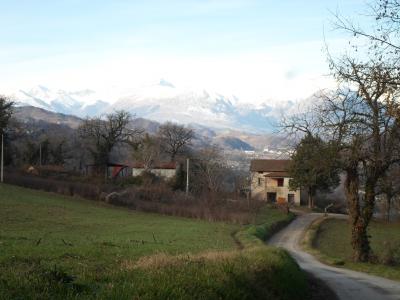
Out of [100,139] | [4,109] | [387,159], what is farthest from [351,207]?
[100,139]

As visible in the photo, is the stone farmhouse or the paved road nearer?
the paved road

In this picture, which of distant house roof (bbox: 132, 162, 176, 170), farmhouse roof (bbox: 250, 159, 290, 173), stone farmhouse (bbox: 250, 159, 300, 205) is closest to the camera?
stone farmhouse (bbox: 250, 159, 300, 205)

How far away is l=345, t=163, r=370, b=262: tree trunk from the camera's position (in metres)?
32.6

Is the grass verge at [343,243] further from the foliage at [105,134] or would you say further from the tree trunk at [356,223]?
the foliage at [105,134]

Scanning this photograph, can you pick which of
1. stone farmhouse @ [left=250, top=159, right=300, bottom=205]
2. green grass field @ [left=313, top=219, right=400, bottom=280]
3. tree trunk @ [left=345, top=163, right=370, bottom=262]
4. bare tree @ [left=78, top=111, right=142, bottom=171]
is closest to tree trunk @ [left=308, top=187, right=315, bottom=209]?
stone farmhouse @ [left=250, top=159, right=300, bottom=205]

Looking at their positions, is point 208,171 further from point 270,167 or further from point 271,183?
point 270,167

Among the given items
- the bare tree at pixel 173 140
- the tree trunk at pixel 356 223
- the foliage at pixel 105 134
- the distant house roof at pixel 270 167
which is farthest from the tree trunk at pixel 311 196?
the tree trunk at pixel 356 223

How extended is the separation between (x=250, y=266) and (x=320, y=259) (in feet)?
79.0

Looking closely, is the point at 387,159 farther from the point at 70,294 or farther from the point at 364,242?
the point at 70,294

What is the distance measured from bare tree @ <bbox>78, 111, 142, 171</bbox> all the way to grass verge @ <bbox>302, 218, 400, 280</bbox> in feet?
188

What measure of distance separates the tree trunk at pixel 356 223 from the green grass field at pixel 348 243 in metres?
0.82

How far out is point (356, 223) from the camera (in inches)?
1294

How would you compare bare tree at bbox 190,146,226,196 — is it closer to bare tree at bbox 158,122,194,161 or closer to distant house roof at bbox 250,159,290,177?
distant house roof at bbox 250,159,290,177

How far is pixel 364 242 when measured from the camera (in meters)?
32.7
